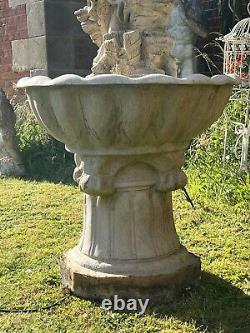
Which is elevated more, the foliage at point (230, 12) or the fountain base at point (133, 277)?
the foliage at point (230, 12)

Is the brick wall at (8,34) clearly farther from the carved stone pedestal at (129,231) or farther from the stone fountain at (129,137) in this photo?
the carved stone pedestal at (129,231)

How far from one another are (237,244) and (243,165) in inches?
44.1

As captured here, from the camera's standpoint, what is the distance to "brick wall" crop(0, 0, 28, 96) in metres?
8.28

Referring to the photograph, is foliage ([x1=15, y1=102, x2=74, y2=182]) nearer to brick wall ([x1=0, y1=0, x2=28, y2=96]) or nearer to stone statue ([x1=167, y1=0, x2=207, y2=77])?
brick wall ([x1=0, y1=0, x2=28, y2=96])

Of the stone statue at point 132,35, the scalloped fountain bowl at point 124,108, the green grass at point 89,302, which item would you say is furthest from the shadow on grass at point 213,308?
the stone statue at point 132,35

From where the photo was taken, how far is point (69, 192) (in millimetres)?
5664

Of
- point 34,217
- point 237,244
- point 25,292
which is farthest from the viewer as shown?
point 34,217

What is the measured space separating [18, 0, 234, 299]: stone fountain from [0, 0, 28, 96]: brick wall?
521cm

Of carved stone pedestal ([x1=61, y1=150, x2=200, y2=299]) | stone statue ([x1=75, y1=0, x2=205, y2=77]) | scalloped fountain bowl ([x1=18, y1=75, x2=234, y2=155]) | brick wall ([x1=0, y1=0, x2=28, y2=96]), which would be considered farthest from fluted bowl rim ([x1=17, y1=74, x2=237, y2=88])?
brick wall ([x1=0, y1=0, x2=28, y2=96])

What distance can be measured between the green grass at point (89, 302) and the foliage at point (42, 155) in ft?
3.96

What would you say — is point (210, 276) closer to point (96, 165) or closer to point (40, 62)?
point (96, 165)

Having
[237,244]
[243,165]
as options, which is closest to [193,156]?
[243,165]

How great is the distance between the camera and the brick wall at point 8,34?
828 cm

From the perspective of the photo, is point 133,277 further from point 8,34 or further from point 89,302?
point 8,34
